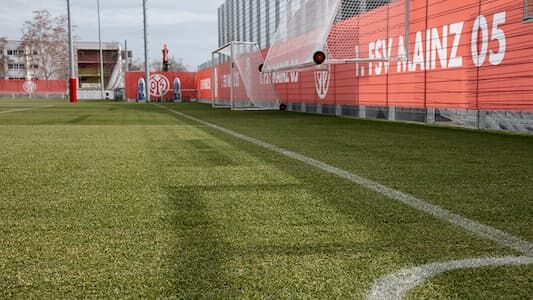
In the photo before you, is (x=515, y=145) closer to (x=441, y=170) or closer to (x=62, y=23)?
(x=441, y=170)

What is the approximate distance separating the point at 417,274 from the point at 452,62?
25.1 feet

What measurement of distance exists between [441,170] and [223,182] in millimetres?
1612

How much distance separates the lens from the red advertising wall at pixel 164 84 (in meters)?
35.2

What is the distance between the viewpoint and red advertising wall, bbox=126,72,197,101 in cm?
3525

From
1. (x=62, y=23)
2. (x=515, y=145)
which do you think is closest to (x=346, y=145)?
(x=515, y=145)

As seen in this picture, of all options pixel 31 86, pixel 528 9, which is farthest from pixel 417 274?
pixel 31 86

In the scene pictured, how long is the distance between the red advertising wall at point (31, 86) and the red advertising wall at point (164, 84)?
17007 millimetres

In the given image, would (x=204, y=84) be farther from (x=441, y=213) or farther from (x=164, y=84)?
(x=441, y=213)

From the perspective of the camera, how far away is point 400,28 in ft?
34.9

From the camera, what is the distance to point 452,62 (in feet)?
28.8

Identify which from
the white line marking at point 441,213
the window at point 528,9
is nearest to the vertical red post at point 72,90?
the window at point 528,9

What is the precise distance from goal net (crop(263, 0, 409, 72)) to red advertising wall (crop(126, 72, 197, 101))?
23673mm

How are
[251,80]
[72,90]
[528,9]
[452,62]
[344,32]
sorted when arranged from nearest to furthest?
[528,9] → [452,62] → [344,32] → [251,80] → [72,90]

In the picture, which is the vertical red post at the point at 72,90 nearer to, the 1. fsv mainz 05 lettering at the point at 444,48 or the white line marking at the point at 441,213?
the 1. fsv mainz 05 lettering at the point at 444,48
